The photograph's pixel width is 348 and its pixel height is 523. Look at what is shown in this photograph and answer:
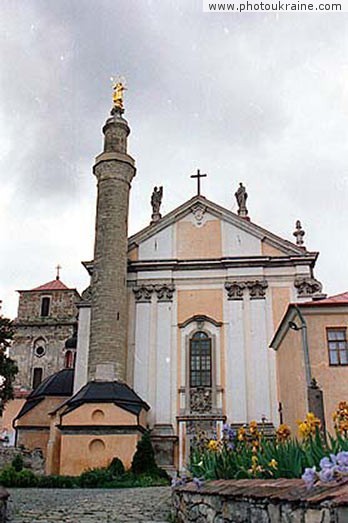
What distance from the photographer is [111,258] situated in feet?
94.2

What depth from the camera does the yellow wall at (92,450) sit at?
79.3 ft

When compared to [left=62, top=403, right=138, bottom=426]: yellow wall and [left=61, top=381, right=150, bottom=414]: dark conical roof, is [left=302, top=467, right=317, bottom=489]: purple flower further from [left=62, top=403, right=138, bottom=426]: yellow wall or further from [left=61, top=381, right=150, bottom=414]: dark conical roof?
[left=61, top=381, right=150, bottom=414]: dark conical roof

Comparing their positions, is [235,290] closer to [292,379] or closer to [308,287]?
[308,287]

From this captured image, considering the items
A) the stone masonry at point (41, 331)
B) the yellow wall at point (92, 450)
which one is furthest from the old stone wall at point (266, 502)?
the stone masonry at point (41, 331)

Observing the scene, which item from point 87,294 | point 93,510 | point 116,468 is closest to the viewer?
point 93,510

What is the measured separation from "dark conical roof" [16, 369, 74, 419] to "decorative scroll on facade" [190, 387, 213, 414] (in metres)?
8.29

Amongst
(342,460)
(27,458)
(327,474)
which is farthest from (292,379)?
(327,474)

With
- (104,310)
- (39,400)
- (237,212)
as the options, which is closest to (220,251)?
(237,212)

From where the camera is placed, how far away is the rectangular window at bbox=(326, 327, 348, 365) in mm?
18078

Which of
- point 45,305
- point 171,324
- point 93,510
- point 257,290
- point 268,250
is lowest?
point 93,510

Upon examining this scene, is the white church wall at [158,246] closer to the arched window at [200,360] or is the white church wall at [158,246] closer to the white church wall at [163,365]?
the white church wall at [163,365]

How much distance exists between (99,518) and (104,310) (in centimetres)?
1847

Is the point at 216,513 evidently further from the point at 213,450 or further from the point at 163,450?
the point at 163,450

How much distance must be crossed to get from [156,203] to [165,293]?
5457 millimetres
